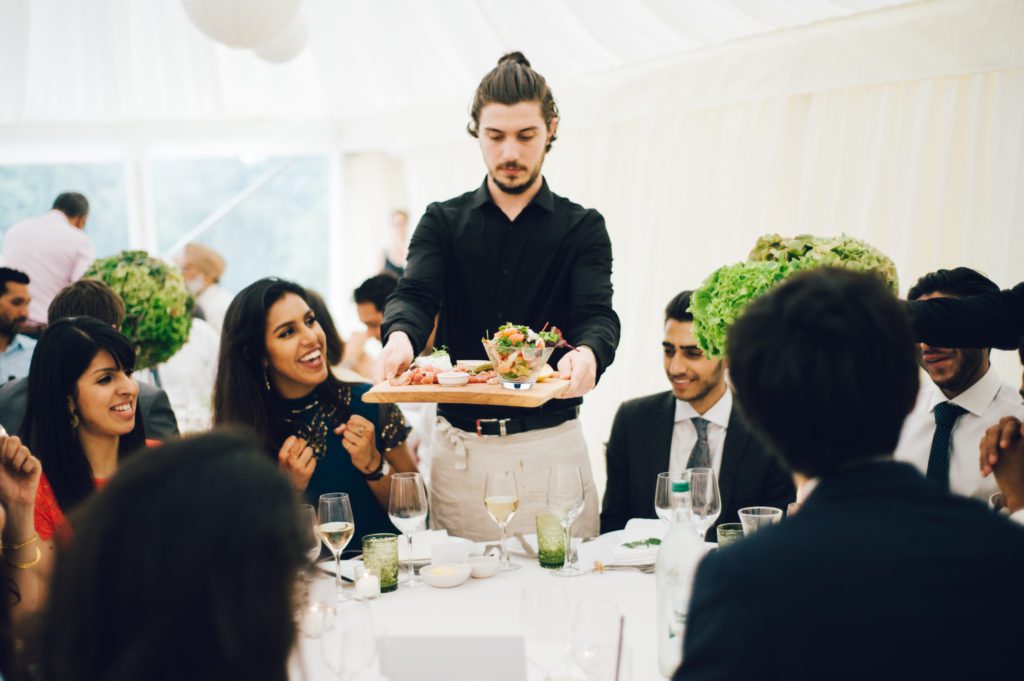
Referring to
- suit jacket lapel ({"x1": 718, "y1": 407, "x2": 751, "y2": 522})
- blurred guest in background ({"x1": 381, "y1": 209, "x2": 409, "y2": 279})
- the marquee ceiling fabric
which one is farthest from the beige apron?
blurred guest in background ({"x1": 381, "y1": 209, "x2": 409, "y2": 279})

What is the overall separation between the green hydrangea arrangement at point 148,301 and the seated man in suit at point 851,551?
3.39m

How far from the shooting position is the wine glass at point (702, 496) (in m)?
2.20

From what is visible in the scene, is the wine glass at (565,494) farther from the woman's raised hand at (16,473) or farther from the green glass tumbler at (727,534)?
the woman's raised hand at (16,473)

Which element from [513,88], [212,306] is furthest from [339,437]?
[212,306]

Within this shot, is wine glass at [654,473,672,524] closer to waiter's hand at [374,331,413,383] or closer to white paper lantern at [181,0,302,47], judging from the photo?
waiter's hand at [374,331,413,383]

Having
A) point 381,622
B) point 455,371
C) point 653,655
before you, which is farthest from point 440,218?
point 653,655

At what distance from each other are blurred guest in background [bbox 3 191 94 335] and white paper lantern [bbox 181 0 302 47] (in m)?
2.49

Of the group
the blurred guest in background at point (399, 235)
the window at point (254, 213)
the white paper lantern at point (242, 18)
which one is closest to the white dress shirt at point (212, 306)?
the blurred guest in background at point (399, 235)

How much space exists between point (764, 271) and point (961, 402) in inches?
60.6

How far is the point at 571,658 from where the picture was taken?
161 cm

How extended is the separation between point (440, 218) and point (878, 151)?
2.39m

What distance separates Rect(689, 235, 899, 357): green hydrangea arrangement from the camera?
201 centimetres

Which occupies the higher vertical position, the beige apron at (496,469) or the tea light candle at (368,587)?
the beige apron at (496,469)

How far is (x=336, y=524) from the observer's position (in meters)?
2.29
